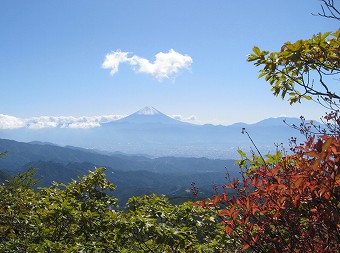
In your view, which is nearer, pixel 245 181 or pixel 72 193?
pixel 245 181

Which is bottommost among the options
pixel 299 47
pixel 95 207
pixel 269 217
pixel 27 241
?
pixel 27 241

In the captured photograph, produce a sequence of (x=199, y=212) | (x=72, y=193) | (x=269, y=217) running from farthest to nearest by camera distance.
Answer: (x=72, y=193)
(x=199, y=212)
(x=269, y=217)

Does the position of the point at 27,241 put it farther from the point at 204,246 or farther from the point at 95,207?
the point at 204,246

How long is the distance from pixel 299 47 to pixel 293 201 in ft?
7.43

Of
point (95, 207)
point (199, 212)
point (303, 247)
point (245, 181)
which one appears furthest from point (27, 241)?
point (303, 247)

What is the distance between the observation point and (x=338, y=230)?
3.31m

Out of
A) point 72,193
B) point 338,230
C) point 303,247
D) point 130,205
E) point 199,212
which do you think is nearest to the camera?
point 338,230

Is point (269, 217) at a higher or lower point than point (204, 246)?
higher

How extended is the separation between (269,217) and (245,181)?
0.58m

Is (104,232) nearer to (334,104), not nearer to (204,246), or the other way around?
(204,246)

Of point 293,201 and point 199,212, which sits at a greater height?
point 293,201

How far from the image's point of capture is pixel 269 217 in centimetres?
389

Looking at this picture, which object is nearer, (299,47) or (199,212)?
(299,47)

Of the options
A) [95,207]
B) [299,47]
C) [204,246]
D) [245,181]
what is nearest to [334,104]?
[299,47]
